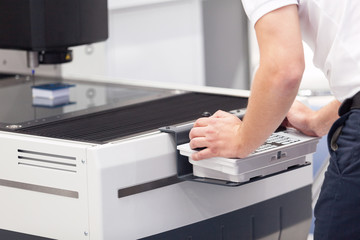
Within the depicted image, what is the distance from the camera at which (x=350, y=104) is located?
1.22 meters

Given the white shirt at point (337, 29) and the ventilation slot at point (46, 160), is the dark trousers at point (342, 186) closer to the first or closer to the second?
the white shirt at point (337, 29)

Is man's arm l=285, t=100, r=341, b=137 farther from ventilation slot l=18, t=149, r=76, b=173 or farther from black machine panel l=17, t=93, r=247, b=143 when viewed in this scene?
ventilation slot l=18, t=149, r=76, b=173

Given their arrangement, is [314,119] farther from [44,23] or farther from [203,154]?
[44,23]

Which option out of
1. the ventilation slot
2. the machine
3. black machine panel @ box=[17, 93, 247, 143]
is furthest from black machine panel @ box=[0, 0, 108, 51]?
the ventilation slot

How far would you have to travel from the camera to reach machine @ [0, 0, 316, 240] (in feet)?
4.14

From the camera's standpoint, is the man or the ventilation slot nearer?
the man

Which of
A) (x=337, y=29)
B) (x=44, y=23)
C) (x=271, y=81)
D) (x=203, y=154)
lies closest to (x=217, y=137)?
(x=203, y=154)

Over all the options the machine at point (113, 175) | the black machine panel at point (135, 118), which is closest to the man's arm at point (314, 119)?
the machine at point (113, 175)

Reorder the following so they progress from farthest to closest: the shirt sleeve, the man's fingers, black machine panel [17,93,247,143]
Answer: black machine panel [17,93,247,143] → the man's fingers → the shirt sleeve

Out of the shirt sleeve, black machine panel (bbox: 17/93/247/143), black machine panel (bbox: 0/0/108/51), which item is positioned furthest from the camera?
black machine panel (bbox: 0/0/108/51)

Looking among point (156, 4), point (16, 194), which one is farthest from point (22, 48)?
point (156, 4)

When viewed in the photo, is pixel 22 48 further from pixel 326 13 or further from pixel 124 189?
pixel 326 13

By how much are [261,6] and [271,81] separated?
0.37 feet

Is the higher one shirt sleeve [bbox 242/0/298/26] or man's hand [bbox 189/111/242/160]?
shirt sleeve [bbox 242/0/298/26]
